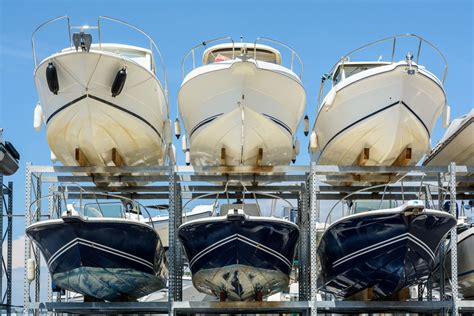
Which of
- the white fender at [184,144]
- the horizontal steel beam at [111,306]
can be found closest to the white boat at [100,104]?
the white fender at [184,144]

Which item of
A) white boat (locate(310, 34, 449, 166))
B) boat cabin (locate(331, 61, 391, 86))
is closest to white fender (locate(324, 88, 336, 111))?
white boat (locate(310, 34, 449, 166))

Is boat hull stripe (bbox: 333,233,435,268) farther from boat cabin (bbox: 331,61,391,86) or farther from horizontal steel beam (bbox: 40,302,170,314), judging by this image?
boat cabin (bbox: 331,61,391,86)

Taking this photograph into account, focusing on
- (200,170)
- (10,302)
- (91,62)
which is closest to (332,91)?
(200,170)

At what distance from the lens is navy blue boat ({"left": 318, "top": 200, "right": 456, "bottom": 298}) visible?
13.9 m

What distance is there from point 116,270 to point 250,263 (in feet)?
6.55

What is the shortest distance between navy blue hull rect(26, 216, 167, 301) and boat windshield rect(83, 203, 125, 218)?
0.94 meters

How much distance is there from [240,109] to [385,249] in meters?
3.03

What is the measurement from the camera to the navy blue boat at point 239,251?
1409cm

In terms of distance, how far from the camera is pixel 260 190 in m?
16.7

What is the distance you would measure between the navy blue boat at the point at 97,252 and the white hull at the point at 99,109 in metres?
1.37

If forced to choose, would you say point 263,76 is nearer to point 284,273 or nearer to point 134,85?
point 134,85

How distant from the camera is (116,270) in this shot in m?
14.4

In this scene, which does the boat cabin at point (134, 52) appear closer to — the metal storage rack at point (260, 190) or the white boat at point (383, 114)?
the metal storage rack at point (260, 190)

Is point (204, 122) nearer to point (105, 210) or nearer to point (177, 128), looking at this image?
point (177, 128)
